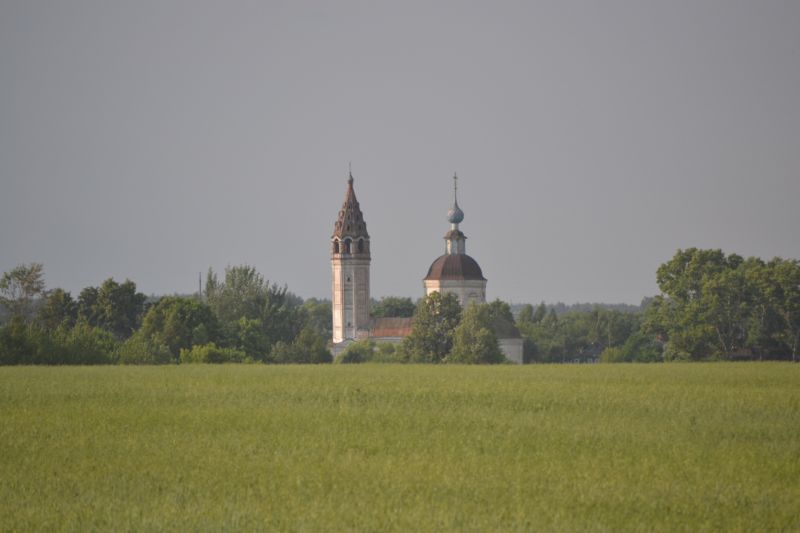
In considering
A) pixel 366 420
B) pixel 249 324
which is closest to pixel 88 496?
pixel 366 420

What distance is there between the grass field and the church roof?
121179mm

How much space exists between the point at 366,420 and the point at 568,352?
15033cm

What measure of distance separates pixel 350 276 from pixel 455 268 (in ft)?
41.3

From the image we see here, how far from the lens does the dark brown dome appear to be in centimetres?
15662

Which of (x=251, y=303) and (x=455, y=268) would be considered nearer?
(x=251, y=303)

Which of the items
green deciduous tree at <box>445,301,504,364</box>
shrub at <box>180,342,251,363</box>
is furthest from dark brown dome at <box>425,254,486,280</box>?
shrub at <box>180,342,251,363</box>

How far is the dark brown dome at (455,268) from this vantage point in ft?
514

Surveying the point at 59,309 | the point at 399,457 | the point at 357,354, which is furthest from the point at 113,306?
the point at 399,457

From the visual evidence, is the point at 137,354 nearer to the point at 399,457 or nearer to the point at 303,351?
the point at 399,457

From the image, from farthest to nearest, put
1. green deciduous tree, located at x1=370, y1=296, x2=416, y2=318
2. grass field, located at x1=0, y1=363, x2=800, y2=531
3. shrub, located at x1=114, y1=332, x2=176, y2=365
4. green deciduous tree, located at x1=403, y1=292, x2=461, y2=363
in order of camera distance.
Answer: green deciduous tree, located at x1=370, y1=296, x2=416, y2=318
green deciduous tree, located at x1=403, y1=292, x2=461, y2=363
shrub, located at x1=114, y1=332, x2=176, y2=365
grass field, located at x1=0, y1=363, x2=800, y2=531

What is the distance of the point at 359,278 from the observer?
6314 inches

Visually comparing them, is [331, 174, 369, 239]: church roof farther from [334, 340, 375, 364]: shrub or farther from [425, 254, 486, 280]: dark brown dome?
[334, 340, 375, 364]: shrub

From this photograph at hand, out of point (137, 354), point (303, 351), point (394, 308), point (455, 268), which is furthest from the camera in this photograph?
point (394, 308)

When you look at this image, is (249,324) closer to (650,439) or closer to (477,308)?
(477,308)
